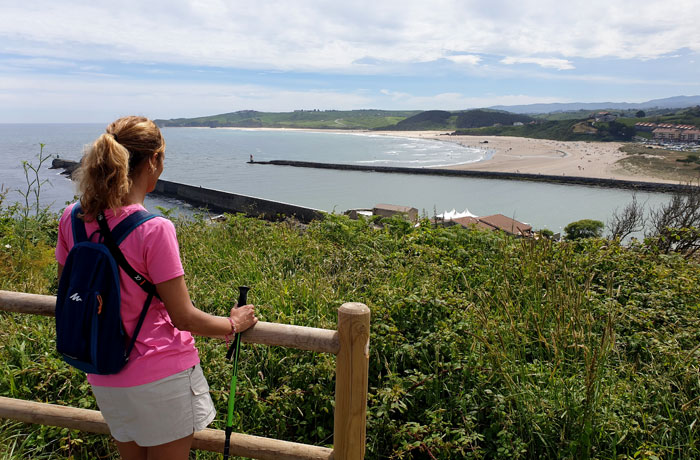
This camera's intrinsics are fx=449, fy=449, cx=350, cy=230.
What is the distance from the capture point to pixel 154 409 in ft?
5.14

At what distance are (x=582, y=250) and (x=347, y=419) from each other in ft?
14.7

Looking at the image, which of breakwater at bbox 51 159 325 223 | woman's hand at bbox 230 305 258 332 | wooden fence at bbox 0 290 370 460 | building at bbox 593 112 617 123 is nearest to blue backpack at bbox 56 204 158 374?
woman's hand at bbox 230 305 258 332

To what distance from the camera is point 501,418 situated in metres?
2.57

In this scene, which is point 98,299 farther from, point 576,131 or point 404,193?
point 576,131

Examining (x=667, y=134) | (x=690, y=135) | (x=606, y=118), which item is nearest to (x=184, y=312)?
(x=667, y=134)

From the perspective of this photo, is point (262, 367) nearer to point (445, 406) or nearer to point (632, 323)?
point (445, 406)

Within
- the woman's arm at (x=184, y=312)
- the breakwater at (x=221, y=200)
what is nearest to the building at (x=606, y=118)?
the breakwater at (x=221, y=200)

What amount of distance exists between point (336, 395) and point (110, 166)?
124cm

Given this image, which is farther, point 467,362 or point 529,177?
point 529,177

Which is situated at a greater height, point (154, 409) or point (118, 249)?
point (118, 249)

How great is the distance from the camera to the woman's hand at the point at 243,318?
70.9 inches

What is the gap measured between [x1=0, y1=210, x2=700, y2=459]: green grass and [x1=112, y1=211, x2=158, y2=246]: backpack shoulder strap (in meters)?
1.77

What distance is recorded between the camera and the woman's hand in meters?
1.80

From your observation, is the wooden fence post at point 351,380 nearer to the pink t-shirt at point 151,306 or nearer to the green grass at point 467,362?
the pink t-shirt at point 151,306
